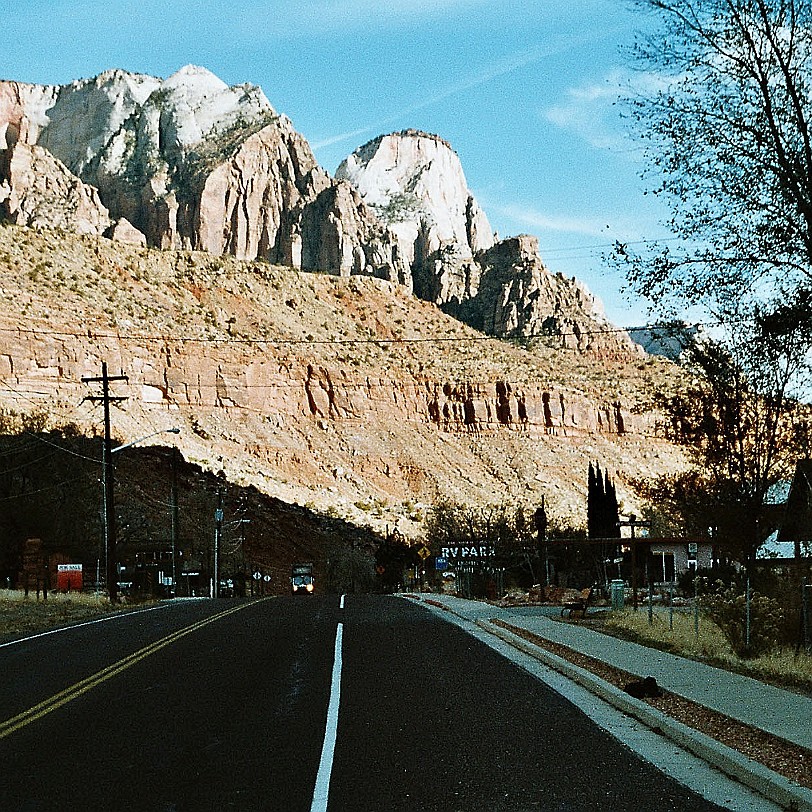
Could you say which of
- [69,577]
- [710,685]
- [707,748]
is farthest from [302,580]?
[707,748]

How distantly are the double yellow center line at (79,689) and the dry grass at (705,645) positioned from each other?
8937 mm

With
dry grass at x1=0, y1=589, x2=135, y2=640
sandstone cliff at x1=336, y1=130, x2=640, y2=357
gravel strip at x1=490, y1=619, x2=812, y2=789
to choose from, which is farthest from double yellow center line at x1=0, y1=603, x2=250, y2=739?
sandstone cliff at x1=336, y1=130, x2=640, y2=357

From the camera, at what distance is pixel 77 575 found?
47.8 m

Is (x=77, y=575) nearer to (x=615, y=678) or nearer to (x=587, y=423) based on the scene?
(x=615, y=678)

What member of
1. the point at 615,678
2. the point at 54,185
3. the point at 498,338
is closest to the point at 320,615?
the point at 615,678

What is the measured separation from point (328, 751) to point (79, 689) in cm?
592

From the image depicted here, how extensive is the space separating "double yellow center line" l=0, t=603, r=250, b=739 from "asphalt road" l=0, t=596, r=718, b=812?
0.04 meters

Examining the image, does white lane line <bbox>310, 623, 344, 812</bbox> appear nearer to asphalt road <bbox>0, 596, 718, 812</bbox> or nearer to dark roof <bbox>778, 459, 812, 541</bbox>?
asphalt road <bbox>0, 596, 718, 812</bbox>

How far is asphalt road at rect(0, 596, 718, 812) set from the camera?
9.17 metres

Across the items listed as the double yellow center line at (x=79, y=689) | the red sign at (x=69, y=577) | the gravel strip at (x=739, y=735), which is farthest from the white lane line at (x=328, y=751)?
the red sign at (x=69, y=577)

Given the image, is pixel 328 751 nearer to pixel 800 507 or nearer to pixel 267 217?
pixel 800 507

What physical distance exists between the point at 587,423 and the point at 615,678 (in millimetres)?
109968

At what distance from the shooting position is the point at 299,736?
39.1ft

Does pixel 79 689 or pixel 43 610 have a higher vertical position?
pixel 79 689
